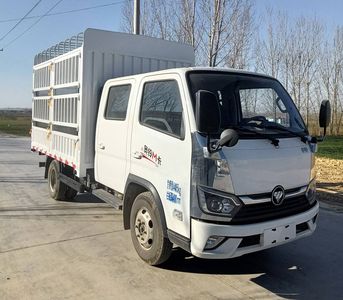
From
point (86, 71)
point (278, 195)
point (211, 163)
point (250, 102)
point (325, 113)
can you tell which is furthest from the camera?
point (86, 71)

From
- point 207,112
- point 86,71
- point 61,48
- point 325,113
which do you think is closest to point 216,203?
point 207,112

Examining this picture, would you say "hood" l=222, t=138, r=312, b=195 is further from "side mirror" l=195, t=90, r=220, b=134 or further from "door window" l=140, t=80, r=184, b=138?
"door window" l=140, t=80, r=184, b=138

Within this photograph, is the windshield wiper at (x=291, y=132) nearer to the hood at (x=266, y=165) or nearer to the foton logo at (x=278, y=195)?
the hood at (x=266, y=165)

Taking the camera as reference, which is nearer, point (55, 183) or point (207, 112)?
point (207, 112)

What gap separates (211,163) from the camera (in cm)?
416

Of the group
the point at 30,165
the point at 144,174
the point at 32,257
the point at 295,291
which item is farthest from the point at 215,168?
the point at 30,165

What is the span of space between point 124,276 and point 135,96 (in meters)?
2.12

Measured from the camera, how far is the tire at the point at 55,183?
8.42 metres

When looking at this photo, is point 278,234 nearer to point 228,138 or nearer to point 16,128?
point 228,138

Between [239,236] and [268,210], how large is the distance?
48 cm

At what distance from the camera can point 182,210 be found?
14.3ft

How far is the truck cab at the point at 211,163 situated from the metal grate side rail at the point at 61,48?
5.04ft

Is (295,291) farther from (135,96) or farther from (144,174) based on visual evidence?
(135,96)

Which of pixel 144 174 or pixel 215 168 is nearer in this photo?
pixel 215 168
